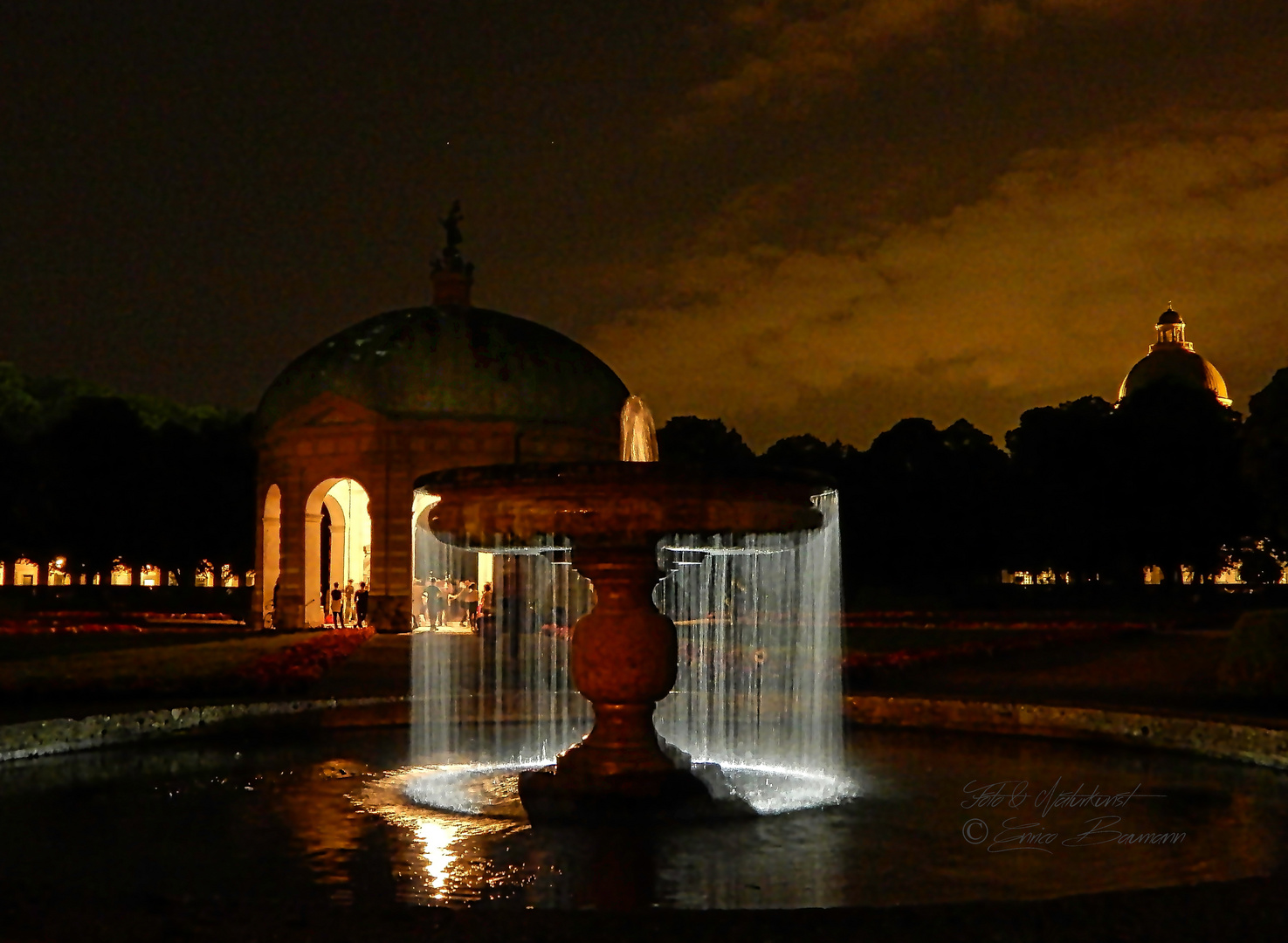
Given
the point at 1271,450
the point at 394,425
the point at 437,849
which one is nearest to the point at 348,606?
the point at 394,425

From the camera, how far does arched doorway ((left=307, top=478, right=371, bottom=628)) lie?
136ft

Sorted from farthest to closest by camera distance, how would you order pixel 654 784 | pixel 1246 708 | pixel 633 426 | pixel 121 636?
1. pixel 121 636
2. pixel 1246 708
3. pixel 633 426
4. pixel 654 784

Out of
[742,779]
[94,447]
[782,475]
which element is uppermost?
[94,447]

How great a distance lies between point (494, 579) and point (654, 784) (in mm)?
28737

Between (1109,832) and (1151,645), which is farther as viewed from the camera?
(1151,645)

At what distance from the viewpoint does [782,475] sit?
11211mm

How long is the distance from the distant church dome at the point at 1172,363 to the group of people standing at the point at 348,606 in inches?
4043

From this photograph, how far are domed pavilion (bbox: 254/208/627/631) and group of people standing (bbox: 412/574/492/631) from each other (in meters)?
0.60

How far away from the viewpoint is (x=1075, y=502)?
61906 mm

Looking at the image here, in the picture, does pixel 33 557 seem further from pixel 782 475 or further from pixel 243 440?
pixel 782 475

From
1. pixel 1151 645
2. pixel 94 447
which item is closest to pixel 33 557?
pixel 94 447

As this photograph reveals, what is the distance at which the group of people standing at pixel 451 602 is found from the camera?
3944 centimetres

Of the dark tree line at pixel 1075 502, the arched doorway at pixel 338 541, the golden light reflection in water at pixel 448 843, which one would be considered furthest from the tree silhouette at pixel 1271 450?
the golden light reflection in water at pixel 448 843

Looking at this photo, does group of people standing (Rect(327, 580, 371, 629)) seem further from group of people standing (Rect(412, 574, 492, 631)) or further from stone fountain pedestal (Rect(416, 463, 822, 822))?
stone fountain pedestal (Rect(416, 463, 822, 822))
